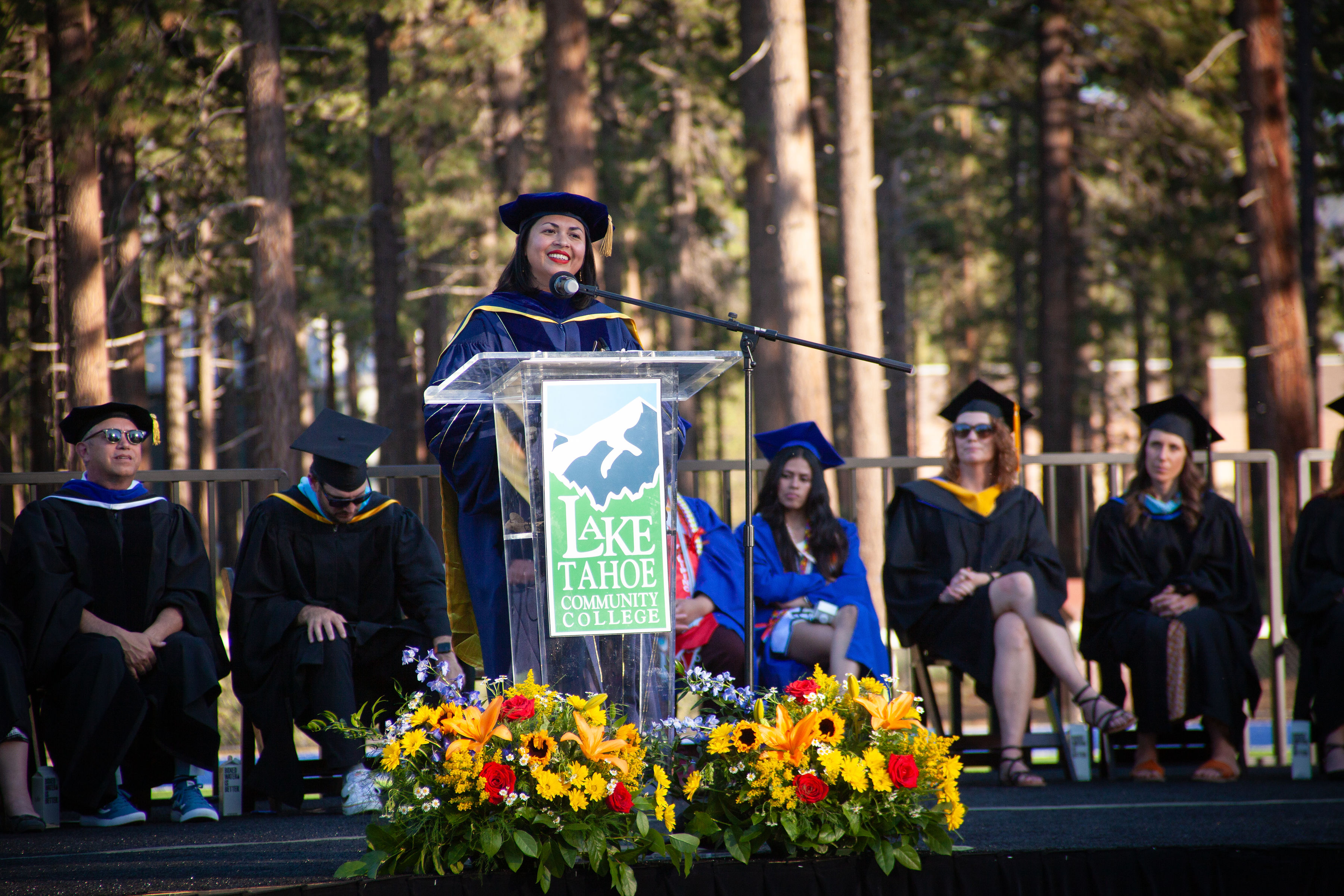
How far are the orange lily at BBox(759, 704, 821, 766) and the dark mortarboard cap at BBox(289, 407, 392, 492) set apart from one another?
8.49 ft

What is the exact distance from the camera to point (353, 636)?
203 inches

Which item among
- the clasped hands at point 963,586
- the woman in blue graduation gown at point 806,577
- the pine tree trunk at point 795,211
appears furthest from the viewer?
the pine tree trunk at point 795,211

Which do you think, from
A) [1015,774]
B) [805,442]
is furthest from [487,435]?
[1015,774]

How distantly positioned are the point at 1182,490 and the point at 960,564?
1185mm

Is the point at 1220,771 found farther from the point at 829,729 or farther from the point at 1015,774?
the point at 829,729

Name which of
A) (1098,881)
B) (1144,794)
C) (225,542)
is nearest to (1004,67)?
(225,542)

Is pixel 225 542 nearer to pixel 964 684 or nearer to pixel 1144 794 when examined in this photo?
pixel 964 684

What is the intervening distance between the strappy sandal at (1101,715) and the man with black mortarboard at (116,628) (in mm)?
3698

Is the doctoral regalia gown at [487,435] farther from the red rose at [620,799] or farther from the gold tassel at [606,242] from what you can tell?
the red rose at [620,799]

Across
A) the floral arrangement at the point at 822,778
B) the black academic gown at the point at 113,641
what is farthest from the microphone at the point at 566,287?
the black academic gown at the point at 113,641

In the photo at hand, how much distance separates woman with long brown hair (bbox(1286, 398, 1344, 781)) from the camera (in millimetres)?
5711

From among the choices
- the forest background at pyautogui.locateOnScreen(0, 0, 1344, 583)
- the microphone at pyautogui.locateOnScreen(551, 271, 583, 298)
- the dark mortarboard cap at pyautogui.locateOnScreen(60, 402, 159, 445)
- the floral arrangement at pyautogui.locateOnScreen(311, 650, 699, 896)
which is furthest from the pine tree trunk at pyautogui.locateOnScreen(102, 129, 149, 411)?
the floral arrangement at pyautogui.locateOnScreen(311, 650, 699, 896)

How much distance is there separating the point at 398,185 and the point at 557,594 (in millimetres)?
16307

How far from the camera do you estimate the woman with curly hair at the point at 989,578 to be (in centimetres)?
557
